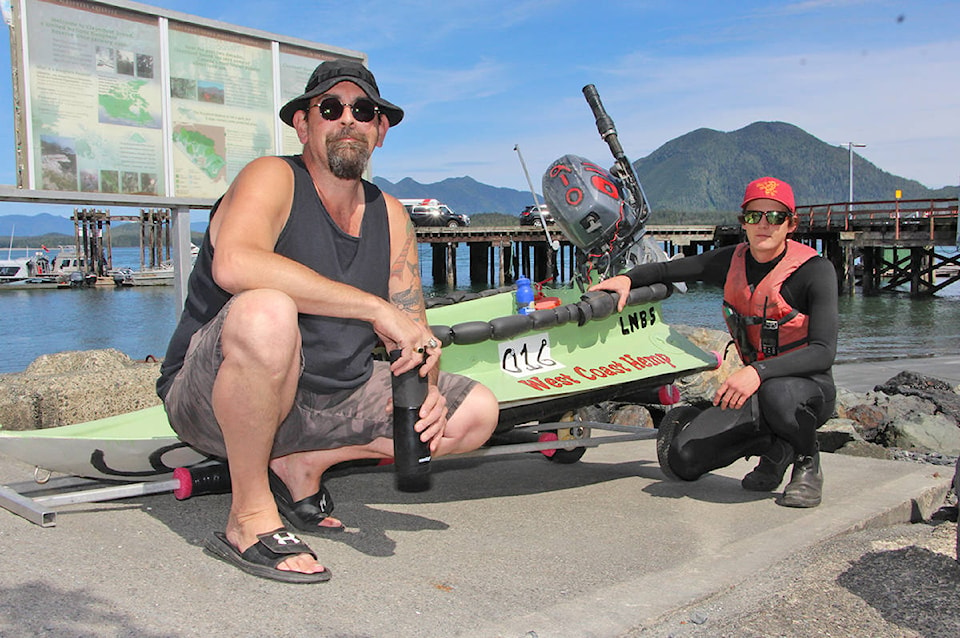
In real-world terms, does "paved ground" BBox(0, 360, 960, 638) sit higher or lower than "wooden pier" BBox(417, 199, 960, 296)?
lower

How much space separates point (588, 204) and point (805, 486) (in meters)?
2.35

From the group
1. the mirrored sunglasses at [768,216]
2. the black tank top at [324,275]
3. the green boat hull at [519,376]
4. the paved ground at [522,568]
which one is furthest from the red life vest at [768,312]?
the black tank top at [324,275]

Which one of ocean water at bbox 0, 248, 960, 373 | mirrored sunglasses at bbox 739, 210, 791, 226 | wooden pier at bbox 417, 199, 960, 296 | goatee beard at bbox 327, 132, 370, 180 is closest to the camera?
goatee beard at bbox 327, 132, 370, 180

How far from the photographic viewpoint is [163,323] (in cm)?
3241

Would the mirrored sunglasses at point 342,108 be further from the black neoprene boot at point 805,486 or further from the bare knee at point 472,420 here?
the black neoprene boot at point 805,486

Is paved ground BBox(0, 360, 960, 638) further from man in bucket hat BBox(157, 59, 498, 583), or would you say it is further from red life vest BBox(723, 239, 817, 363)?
red life vest BBox(723, 239, 817, 363)

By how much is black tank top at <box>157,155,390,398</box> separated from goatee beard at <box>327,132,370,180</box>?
108 mm

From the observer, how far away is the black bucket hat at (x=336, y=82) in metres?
3.13

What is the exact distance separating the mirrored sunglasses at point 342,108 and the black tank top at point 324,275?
0.71 ft

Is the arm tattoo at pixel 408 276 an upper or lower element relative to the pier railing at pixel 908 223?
lower

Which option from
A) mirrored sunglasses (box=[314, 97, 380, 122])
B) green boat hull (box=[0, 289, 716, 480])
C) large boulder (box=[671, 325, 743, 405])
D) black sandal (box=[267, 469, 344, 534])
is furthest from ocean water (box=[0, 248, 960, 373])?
mirrored sunglasses (box=[314, 97, 380, 122])

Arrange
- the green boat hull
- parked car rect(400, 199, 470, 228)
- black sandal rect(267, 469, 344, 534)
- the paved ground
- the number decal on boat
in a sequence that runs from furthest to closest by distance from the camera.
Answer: parked car rect(400, 199, 470, 228), the number decal on boat, the green boat hull, black sandal rect(267, 469, 344, 534), the paved ground

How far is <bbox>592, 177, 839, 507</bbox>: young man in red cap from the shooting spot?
3729 mm

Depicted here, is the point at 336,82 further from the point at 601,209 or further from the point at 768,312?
the point at 601,209
